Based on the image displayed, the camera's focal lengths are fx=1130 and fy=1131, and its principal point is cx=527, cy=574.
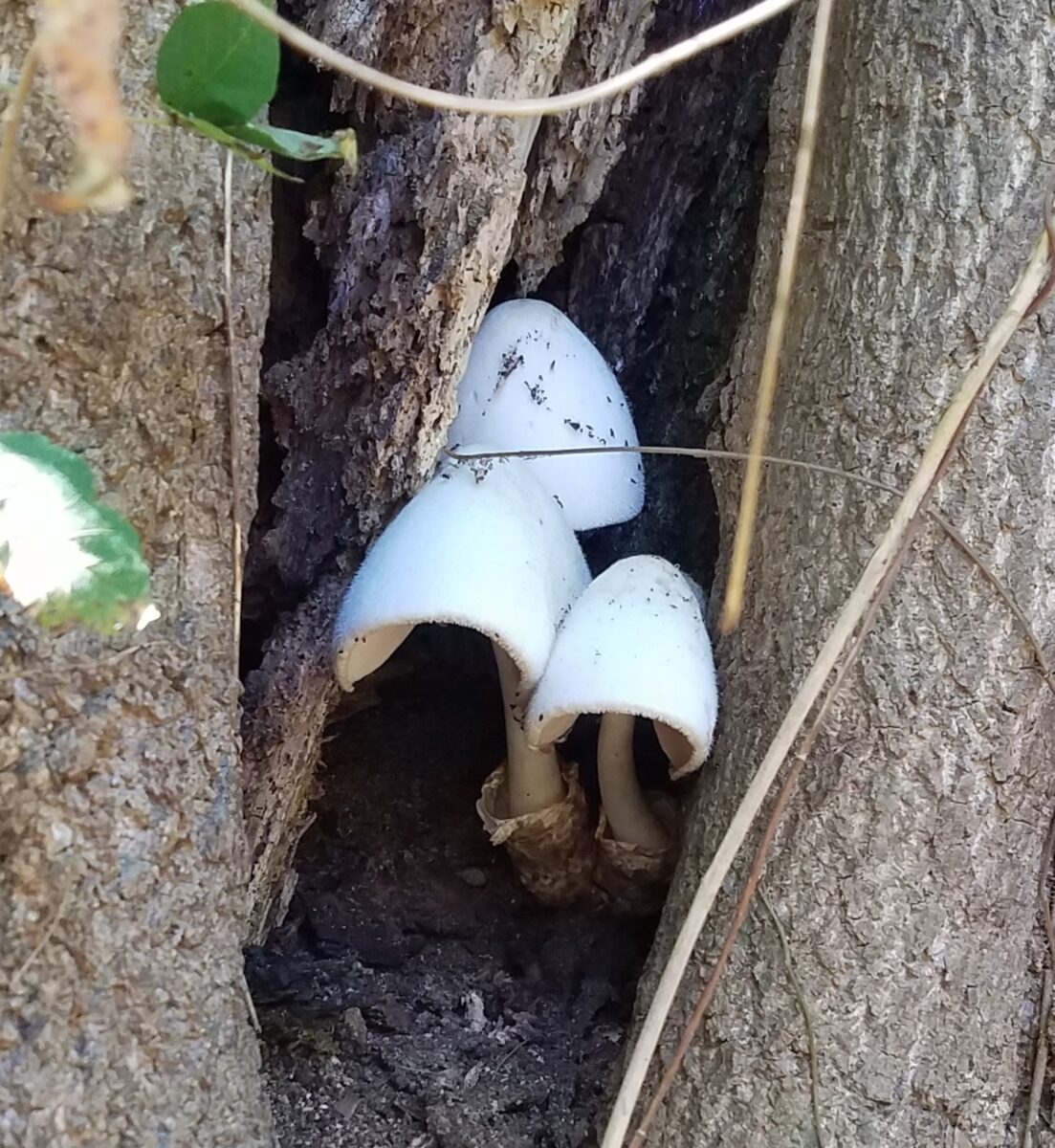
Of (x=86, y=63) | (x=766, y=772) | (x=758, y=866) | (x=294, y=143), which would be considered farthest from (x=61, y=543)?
(x=758, y=866)

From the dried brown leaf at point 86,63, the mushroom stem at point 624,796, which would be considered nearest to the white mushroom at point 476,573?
the mushroom stem at point 624,796

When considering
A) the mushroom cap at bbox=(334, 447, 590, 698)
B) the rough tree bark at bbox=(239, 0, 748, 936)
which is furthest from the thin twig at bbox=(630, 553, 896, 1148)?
the rough tree bark at bbox=(239, 0, 748, 936)

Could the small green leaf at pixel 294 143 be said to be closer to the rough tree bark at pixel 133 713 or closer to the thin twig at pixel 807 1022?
the rough tree bark at pixel 133 713

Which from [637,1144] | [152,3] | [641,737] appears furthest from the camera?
[641,737]

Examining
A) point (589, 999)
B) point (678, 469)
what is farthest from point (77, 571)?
point (678, 469)

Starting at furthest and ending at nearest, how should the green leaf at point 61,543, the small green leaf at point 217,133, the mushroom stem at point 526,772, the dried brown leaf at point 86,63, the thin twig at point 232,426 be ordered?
the mushroom stem at point 526,772, the thin twig at point 232,426, the small green leaf at point 217,133, the green leaf at point 61,543, the dried brown leaf at point 86,63

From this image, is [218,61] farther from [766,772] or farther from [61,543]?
[766,772]

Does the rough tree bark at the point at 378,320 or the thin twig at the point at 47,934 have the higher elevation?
the rough tree bark at the point at 378,320

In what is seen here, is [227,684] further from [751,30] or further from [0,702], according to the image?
[751,30]
